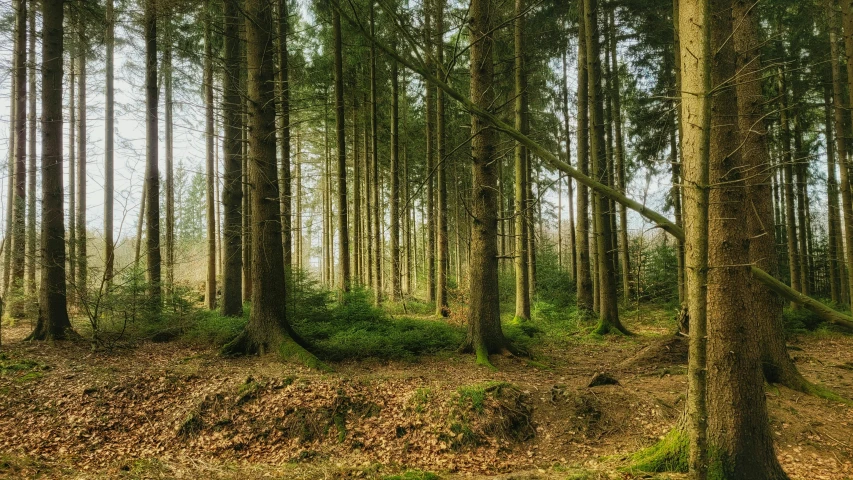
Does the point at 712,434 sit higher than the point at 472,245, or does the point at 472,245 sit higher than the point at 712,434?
the point at 472,245

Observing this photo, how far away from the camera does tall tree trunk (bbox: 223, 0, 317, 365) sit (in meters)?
8.20

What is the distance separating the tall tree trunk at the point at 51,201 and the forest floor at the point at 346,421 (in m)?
0.97

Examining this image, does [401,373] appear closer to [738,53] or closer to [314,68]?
[738,53]

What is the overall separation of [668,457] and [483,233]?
4.87 m

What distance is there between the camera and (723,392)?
148 inches

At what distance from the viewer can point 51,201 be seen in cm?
884

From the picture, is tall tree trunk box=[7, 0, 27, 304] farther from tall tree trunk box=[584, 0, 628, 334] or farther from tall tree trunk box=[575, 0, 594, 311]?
tall tree trunk box=[575, 0, 594, 311]

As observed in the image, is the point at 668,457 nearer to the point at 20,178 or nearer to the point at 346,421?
the point at 346,421

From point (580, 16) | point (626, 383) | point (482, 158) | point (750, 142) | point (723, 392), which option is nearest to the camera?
point (723, 392)

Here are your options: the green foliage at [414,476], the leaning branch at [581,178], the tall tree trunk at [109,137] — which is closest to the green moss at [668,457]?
the green foliage at [414,476]

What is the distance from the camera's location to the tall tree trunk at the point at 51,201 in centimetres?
869

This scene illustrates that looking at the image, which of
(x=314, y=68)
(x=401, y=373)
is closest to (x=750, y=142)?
(x=401, y=373)

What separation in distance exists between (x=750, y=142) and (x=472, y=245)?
467 cm

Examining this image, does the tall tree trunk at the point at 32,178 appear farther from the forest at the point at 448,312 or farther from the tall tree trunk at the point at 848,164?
the tall tree trunk at the point at 848,164
